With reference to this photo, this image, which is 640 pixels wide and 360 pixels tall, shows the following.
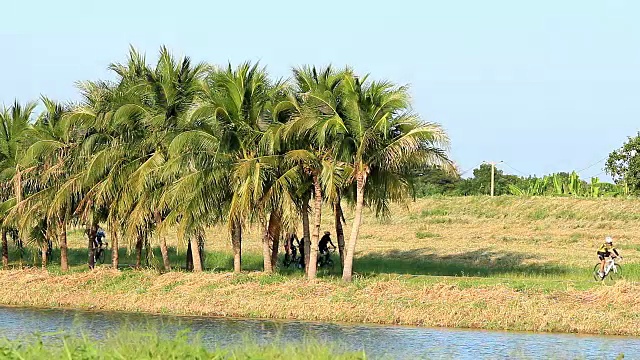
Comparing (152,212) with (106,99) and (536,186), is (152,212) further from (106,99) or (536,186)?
(536,186)

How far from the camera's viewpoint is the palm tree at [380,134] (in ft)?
96.6

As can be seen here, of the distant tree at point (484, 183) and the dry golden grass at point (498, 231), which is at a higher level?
the distant tree at point (484, 183)

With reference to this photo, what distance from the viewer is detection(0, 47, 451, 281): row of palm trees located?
98.7 ft

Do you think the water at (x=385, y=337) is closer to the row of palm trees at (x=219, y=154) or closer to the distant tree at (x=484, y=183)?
the row of palm trees at (x=219, y=154)

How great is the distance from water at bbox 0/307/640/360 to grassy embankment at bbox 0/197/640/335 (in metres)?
1.06

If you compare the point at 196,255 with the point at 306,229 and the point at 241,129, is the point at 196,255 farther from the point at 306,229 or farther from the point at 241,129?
the point at 241,129

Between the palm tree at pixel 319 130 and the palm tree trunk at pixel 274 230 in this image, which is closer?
the palm tree at pixel 319 130

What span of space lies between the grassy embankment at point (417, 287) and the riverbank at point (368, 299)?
0.10 feet

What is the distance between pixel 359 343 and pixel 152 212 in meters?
15.0

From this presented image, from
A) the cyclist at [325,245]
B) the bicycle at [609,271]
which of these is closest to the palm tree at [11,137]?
the cyclist at [325,245]

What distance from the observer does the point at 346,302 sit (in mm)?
28250

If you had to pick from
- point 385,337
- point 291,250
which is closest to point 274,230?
point 291,250

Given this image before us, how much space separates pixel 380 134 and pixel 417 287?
449 cm

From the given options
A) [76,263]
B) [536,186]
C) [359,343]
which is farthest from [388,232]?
[359,343]
